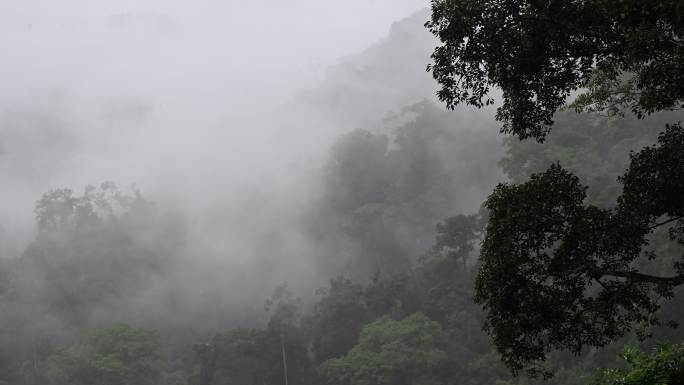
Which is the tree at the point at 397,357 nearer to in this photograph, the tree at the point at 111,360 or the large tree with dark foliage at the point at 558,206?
the tree at the point at 111,360

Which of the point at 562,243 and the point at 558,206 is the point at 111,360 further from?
the point at 558,206

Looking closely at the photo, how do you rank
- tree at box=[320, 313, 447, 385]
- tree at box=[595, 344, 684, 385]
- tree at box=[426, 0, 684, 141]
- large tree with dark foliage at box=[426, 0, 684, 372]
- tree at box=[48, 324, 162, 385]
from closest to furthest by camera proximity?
tree at box=[426, 0, 684, 141]
tree at box=[595, 344, 684, 385]
large tree with dark foliage at box=[426, 0, 684, 372]
tree at box=[320, 313, 447, 385]
tree at box=[48, 324, 162, 385]

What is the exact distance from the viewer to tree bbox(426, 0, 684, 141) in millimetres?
7805

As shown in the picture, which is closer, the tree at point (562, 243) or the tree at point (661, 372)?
the tree at point (661, 372)

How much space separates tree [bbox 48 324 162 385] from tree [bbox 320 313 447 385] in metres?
15.8

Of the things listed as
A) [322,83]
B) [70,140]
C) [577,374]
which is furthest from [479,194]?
[70,140]

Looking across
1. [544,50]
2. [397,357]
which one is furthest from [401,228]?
[544,50]

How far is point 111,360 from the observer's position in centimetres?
5156

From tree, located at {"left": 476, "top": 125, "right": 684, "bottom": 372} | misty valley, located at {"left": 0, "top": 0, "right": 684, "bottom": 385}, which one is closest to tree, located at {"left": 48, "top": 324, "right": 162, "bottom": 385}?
misty valley, located at {"left": 0, "top": 0, "right": 684, "bottom": 385}

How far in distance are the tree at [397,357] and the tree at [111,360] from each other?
51.7ft

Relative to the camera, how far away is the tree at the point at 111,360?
51375 millimetres

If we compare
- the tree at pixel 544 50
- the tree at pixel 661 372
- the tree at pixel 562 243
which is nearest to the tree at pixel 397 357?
the tree at pixel 661 372

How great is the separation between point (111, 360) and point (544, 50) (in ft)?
162

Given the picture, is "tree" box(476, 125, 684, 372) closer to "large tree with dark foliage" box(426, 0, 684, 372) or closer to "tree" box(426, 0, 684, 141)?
"large tree with dark foliage" box(426, 0, 684, 372)
